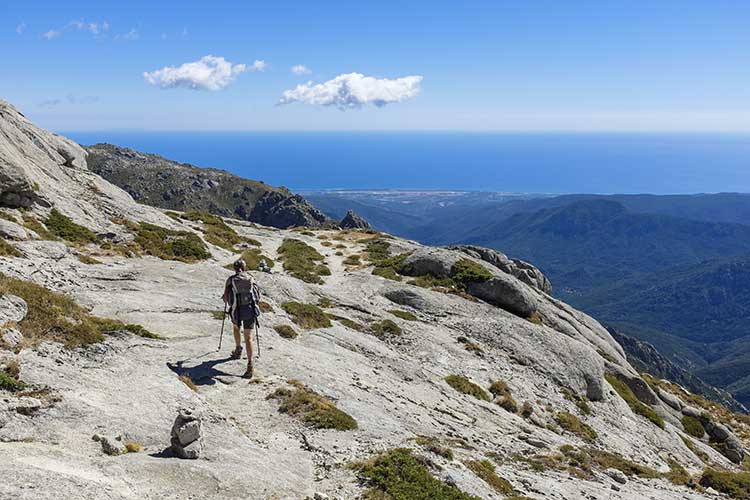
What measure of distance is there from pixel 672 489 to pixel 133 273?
28.9 metres

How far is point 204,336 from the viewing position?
2158 cm

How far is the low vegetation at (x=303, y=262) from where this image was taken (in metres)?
41.1

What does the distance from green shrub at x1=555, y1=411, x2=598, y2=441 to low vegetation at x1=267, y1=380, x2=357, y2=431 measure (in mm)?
15878

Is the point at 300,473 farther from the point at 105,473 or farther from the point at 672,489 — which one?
the point at 672,489

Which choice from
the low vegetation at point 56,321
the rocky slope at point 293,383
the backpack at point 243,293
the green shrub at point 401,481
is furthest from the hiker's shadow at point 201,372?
the green shrub at point 401,481

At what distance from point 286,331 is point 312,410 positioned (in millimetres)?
8286

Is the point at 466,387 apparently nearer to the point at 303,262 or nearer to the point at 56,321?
the point at 56,321

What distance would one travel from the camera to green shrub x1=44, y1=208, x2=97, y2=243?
30445 millimetres

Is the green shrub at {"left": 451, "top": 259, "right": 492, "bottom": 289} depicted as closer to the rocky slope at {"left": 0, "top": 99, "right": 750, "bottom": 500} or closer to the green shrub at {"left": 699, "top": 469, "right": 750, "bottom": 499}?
the rocky slope at {"left": 0, "top": 99, "right": 750, "bottom": 500}

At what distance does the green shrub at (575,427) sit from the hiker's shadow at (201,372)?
19.1 m

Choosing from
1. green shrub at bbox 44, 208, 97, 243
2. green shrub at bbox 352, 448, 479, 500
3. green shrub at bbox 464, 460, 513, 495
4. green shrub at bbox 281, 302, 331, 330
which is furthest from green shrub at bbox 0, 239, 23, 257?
green shrub at bbox 464, 460, 513, 495

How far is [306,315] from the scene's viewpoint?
92.7ft

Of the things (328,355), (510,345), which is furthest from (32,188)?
(510,345)

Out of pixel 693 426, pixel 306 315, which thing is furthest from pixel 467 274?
pixel 693 426
